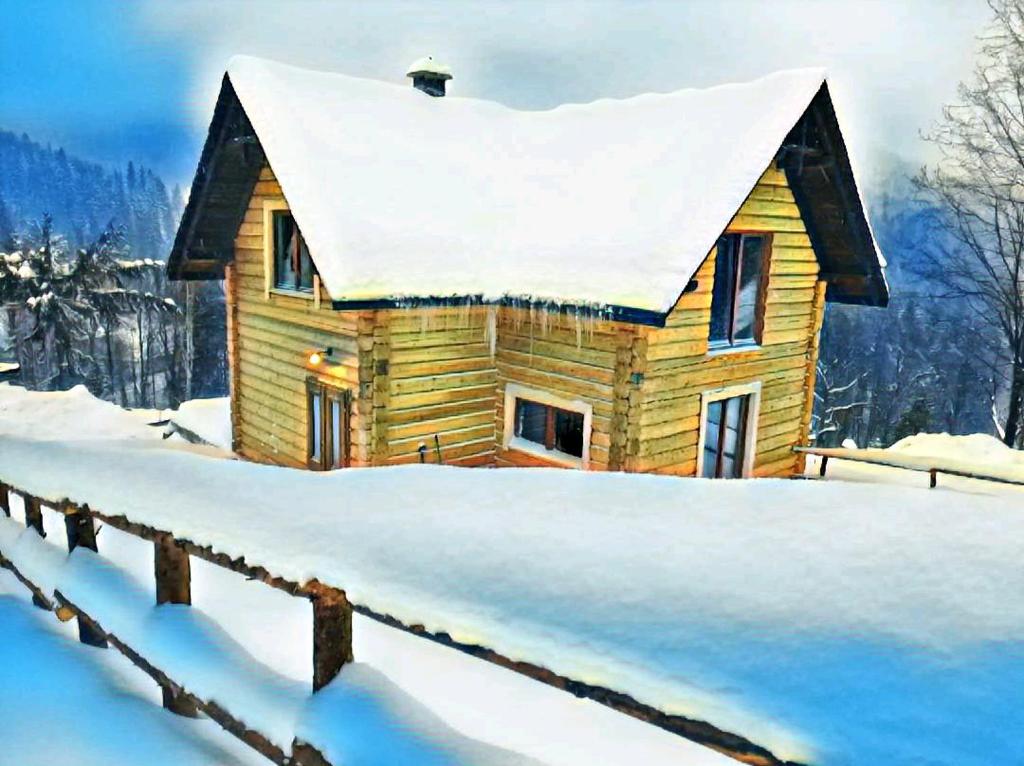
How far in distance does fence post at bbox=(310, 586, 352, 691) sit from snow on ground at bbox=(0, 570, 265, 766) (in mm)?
982

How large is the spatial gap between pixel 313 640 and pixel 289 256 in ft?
30.7

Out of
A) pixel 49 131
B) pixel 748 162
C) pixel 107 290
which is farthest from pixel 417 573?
pixel 49 131

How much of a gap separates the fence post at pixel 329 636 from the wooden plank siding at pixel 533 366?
647 cm

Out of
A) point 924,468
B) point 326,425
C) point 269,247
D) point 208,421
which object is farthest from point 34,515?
point 208,421

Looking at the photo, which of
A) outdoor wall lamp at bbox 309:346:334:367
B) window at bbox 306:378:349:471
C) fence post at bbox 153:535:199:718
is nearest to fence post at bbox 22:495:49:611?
fence post at bbox 153:535:199:718

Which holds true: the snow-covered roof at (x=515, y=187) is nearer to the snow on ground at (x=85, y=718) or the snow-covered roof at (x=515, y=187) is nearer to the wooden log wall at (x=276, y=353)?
the wooden log wall at (x=276, y=353)

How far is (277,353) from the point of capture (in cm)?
1199

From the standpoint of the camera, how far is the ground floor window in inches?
425

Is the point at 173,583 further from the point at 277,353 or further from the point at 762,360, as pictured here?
the point at 762,360

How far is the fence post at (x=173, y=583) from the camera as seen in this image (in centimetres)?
388

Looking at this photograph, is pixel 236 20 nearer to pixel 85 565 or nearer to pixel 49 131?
pixel 49 131

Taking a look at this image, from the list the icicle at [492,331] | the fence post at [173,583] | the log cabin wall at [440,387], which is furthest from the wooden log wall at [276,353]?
the fence post at [173,583]

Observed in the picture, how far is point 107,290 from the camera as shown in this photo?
33625 millimetres

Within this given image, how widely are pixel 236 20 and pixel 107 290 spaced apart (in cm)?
17914
